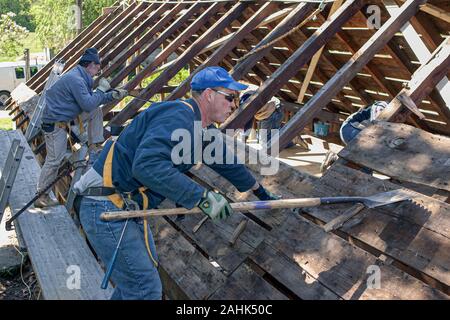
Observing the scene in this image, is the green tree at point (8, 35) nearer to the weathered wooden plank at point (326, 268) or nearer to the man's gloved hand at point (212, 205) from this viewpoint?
the weathered wooden plank at point (326, 268)

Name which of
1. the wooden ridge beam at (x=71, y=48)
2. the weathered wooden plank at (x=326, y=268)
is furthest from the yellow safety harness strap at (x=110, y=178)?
the wooden ridge beam at (x=71, y=48)

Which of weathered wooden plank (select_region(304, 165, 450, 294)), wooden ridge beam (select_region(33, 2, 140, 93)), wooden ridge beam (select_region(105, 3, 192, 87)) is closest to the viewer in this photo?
weathered wooden plank (select_region(304, 165, 450, 294))

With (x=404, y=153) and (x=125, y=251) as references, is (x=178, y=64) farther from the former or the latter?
(x=125, y=251)

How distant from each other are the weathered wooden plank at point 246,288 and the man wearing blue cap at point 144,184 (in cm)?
50

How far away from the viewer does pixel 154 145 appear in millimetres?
2832

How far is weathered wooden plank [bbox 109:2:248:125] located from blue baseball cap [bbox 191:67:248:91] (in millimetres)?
3735

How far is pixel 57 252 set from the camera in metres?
4.79

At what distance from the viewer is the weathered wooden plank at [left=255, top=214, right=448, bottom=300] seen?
2801mm

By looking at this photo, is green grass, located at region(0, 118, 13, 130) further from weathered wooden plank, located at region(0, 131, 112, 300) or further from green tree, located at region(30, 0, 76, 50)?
weathered wooden plank, located at region(0, 131, 112, 300)

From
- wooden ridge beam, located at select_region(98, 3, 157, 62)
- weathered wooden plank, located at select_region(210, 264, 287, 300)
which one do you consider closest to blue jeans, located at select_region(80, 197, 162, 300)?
weathered wooden plank, located at select_region(210, 264, 287, 300)

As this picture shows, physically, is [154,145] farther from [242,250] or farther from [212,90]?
[242,250]

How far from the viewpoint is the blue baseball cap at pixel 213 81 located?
3.07 meters

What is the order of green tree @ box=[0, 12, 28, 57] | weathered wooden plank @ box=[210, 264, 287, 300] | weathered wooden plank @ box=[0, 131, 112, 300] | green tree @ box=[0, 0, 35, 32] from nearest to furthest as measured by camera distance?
weathered wooden plank @ box=[210, 264, 287, 300], weathered wooden plank @ box=[0, 131, 112, 300], green tree @ box=[0, 12, 28, 57], green tree @ box=[0, 0, 35, 32]
